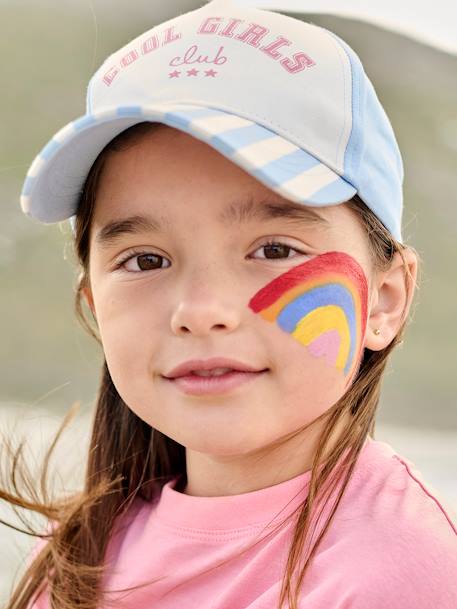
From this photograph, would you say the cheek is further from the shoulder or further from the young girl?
the shoulder

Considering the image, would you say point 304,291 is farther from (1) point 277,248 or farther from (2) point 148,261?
(2) point 148,261

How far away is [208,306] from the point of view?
3.21 feet

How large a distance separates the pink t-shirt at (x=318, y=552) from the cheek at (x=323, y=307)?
0.46 ft

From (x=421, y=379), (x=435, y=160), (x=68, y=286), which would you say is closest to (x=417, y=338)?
(x=421, y=379)

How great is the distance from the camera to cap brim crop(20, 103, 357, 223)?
960 mm

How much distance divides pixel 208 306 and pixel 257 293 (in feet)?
0.22

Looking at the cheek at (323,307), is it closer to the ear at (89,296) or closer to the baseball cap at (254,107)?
the baseball cap at (254,107)

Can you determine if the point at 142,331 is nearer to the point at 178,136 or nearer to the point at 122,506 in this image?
the point at 178,136

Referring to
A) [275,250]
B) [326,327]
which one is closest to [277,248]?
[275,250]

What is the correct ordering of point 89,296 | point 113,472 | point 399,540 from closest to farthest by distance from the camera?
point 399,540
point 89,296
point 113,472

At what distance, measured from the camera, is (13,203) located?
250cm

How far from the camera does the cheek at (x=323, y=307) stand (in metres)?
1.02

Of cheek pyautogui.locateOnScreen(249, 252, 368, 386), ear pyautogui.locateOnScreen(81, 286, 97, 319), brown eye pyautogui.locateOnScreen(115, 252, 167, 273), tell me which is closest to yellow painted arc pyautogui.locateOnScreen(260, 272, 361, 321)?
cheek pyautogui.locateOnScreen(249, 252, 368, 386)

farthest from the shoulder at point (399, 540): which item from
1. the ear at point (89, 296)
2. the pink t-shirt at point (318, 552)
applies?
the ear at point (89, 296)
